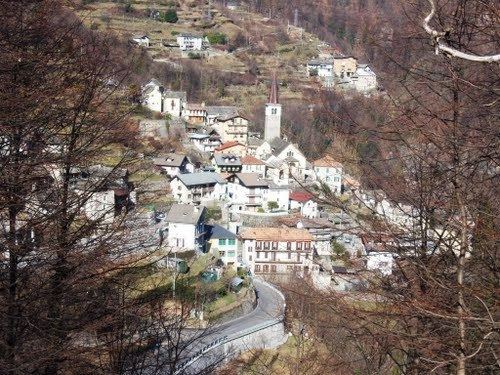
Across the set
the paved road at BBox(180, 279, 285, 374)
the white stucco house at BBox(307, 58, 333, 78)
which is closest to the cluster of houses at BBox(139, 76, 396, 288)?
the paved road at BBox(180, 279, 285, 374)

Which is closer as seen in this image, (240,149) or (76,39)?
(76,39)

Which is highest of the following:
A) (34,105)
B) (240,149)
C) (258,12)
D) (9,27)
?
(9,27)

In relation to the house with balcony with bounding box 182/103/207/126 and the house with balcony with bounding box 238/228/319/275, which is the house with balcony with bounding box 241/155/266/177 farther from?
the house with balcony with bounding box 182/103/207/126

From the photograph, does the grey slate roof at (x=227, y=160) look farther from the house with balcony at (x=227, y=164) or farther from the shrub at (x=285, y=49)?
the shrub at (x=285, y=49)

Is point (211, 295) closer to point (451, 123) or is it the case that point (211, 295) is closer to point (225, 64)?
point (451, 123)

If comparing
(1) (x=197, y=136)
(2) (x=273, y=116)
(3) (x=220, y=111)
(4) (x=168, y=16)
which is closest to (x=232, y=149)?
(1) (x=197, y=136)

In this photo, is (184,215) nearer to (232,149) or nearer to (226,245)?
(226,245)

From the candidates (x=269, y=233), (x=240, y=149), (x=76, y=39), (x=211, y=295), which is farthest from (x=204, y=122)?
(x=76, y=39)
